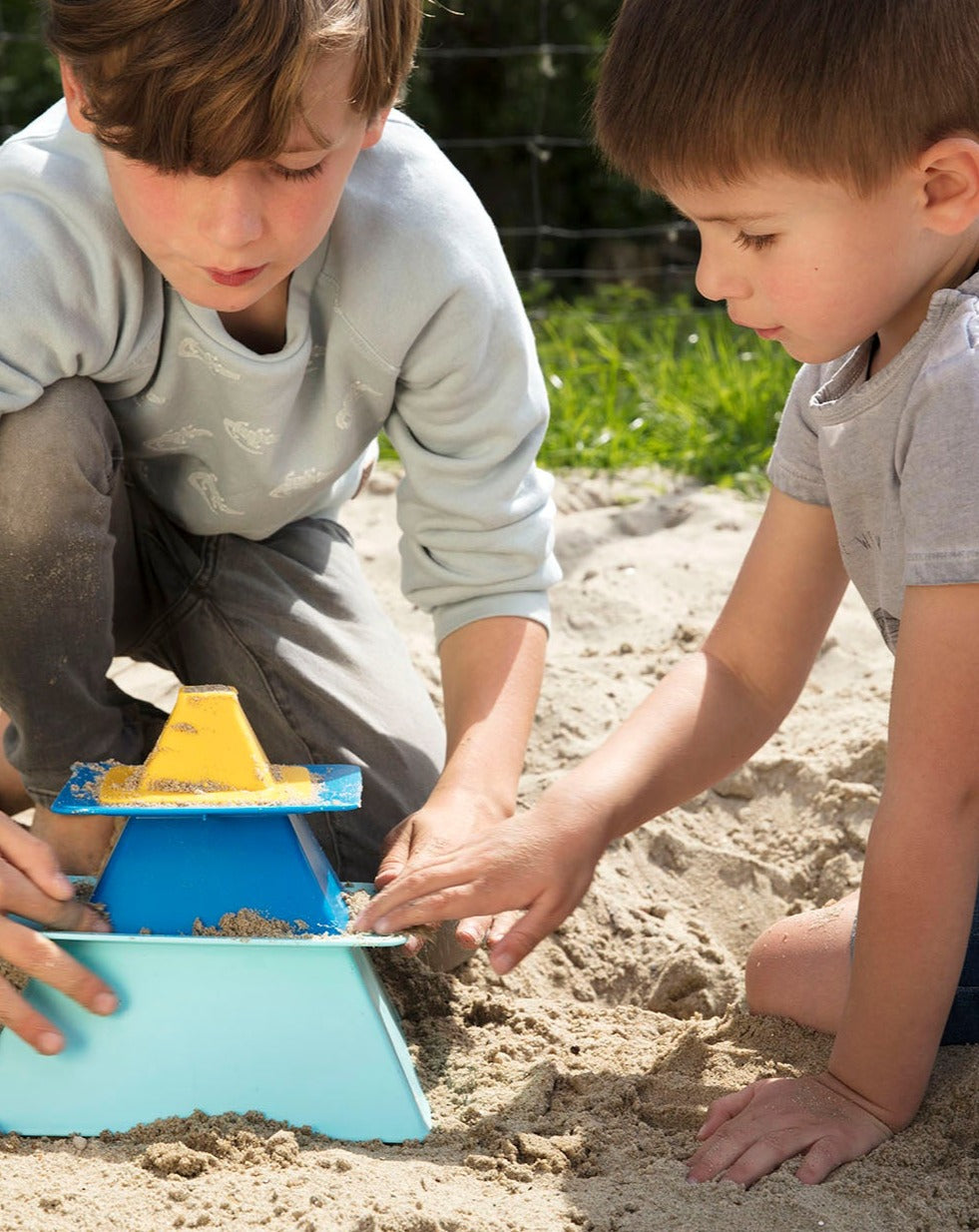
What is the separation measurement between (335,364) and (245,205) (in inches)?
14.5

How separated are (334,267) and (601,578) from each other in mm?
989

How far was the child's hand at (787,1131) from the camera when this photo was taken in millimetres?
1289

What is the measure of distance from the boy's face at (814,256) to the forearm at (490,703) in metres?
0.54

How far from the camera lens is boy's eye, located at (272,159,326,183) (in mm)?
1471

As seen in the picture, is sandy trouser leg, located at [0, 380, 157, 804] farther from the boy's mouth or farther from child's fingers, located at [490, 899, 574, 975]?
child's fingers, located at [490, 899, 574, 975]

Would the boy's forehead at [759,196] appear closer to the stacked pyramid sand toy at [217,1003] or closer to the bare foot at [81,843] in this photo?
the stacked pyramid sand toy at [217,1003]

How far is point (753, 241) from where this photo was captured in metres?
1.35

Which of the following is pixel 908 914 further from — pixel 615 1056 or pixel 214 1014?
pixel 214 1014

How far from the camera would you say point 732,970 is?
1.79 meters

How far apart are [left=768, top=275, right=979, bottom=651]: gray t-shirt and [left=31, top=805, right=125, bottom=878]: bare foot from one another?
824 millimetres

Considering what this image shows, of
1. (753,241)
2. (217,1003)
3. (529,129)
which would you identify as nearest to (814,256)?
(753,241)

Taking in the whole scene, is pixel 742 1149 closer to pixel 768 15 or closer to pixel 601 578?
pixel 768 15

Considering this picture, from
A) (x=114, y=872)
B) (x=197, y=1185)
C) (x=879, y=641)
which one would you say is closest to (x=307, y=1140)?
(x=197, y=1185)

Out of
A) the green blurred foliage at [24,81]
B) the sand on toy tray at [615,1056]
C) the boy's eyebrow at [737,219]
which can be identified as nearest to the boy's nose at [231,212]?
the boy's eyebrow at [737,219]
